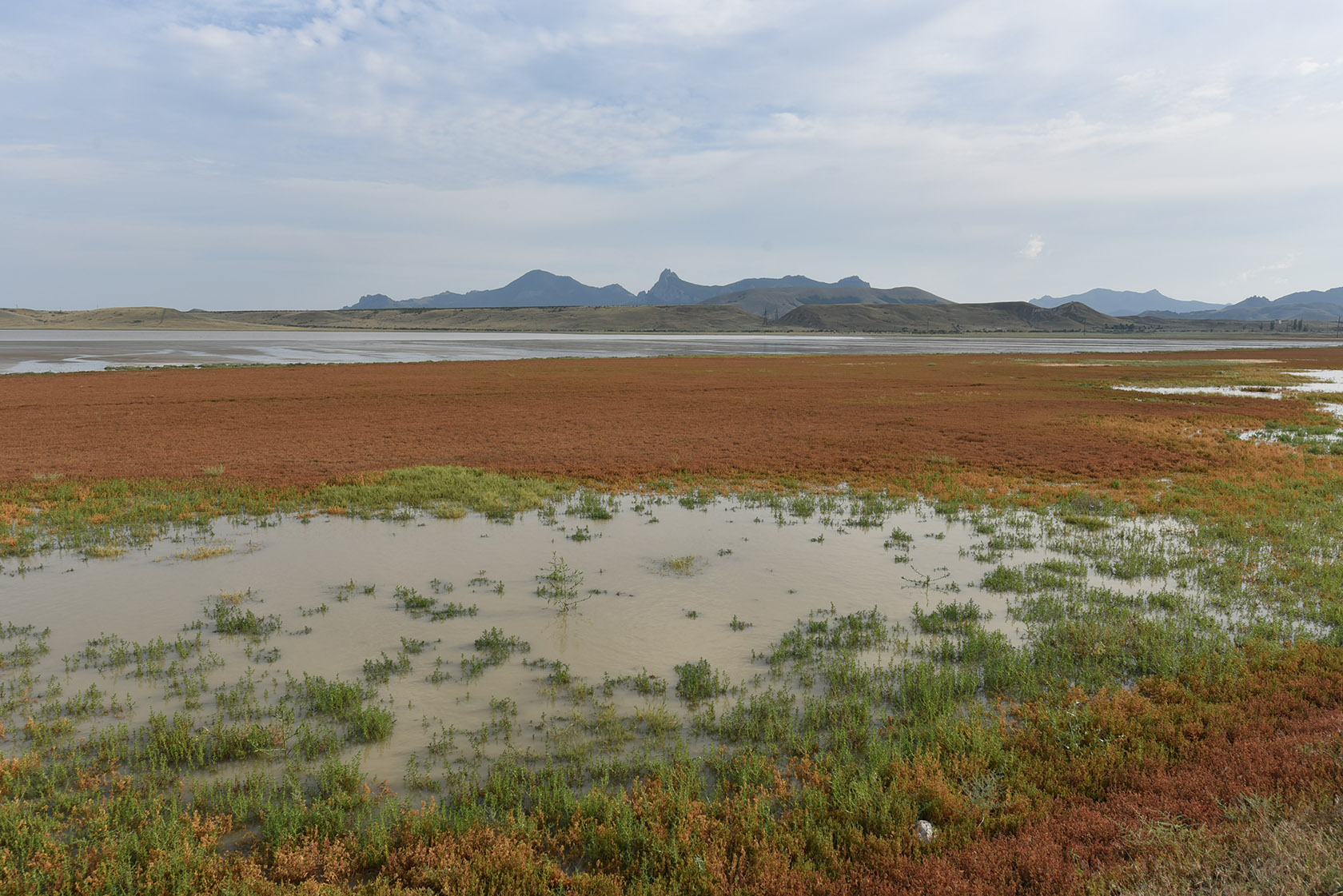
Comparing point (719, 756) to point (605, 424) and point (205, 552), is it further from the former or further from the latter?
point (605, 424)

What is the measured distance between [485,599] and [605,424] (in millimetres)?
21928

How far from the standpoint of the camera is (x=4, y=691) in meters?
8.44

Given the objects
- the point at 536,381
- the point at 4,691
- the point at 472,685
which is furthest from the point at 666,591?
the point at 536,381

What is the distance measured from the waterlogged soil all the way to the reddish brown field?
619 cm

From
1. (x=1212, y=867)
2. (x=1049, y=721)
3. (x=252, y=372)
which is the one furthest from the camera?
(x=252, y=372)

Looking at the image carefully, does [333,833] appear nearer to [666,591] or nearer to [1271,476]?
[666,591]

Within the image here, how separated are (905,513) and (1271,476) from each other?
1199 centimetres

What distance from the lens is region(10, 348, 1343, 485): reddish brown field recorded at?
76.6ft

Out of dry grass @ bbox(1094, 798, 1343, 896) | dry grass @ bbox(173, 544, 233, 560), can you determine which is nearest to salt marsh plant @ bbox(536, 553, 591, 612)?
dry grass @ bbox(173, 544, 233, 560)

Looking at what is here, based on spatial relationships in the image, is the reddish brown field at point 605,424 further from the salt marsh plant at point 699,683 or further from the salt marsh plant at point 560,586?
the salt marsh plant at point 699,683

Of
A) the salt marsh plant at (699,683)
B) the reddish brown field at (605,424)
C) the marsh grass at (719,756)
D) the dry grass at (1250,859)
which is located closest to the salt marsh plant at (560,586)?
the marsh grass at (719,756)

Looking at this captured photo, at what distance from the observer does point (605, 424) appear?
3341 cm

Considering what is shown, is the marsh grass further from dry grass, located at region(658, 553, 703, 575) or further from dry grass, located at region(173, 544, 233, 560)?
dry grass, located at region(173, 544, 233, 560)

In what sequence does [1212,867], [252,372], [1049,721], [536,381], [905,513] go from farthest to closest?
[252,372]
[536,381]
[905,513]
[1049,721]
[1212,867]
